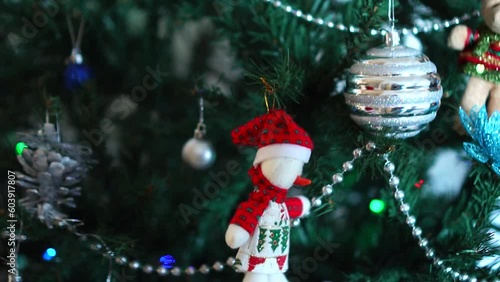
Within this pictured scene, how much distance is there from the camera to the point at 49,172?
714 millimetres

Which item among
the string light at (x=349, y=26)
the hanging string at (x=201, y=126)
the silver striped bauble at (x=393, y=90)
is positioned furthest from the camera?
the hanging string at (x=201, y=126)

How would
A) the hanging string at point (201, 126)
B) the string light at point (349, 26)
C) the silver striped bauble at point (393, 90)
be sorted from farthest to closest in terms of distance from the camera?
the hanging string at point (201, 126) → the string light at point (349, 26) → the silver striped bauble at point (393, 90)

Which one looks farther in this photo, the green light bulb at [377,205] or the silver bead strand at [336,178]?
the green light bulb at [377,205]

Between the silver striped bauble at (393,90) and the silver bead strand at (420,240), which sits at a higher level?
the silver striped bauble at (393,90)

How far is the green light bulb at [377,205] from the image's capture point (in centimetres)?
76

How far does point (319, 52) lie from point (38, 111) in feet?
1.23

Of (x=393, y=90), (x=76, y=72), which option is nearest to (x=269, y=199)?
(x=393, y=90)

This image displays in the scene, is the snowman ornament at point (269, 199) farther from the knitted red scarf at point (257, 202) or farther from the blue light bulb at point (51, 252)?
the blue light bulb at point (51, 252)

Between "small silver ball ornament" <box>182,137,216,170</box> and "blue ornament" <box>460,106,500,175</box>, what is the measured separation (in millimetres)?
347

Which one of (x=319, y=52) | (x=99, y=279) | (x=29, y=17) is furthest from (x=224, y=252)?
(x=29, y=17)

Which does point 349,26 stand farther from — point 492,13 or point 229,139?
point 229,139

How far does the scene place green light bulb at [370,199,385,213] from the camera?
762mm

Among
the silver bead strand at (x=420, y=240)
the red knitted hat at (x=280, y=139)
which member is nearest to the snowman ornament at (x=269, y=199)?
the red knitted hat at (x=280, y=139)

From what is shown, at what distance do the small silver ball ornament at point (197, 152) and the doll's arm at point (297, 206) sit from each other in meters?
0.22
